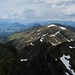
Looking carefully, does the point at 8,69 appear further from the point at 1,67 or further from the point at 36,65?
the point at 36,65

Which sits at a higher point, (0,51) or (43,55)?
(0,51)

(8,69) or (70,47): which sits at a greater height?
(8,69)

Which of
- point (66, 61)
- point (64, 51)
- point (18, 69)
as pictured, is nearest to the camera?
point (18, 69)

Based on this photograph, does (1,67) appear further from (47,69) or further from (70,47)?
(70,47)

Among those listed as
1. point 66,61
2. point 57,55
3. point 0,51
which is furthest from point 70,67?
point 0,51

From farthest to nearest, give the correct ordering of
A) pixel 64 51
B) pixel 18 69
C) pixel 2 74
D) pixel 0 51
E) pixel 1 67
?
pixel 64 51, pixel 0 51, pixel 18 69, pixel 1 67, pixel 2 74

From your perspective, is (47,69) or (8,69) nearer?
(8,69)

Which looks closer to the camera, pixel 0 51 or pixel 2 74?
pixel 2 74

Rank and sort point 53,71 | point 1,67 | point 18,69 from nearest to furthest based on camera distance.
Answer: point 1,67, point 18,69, point 53,71

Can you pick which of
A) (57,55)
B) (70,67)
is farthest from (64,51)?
(70,67)
